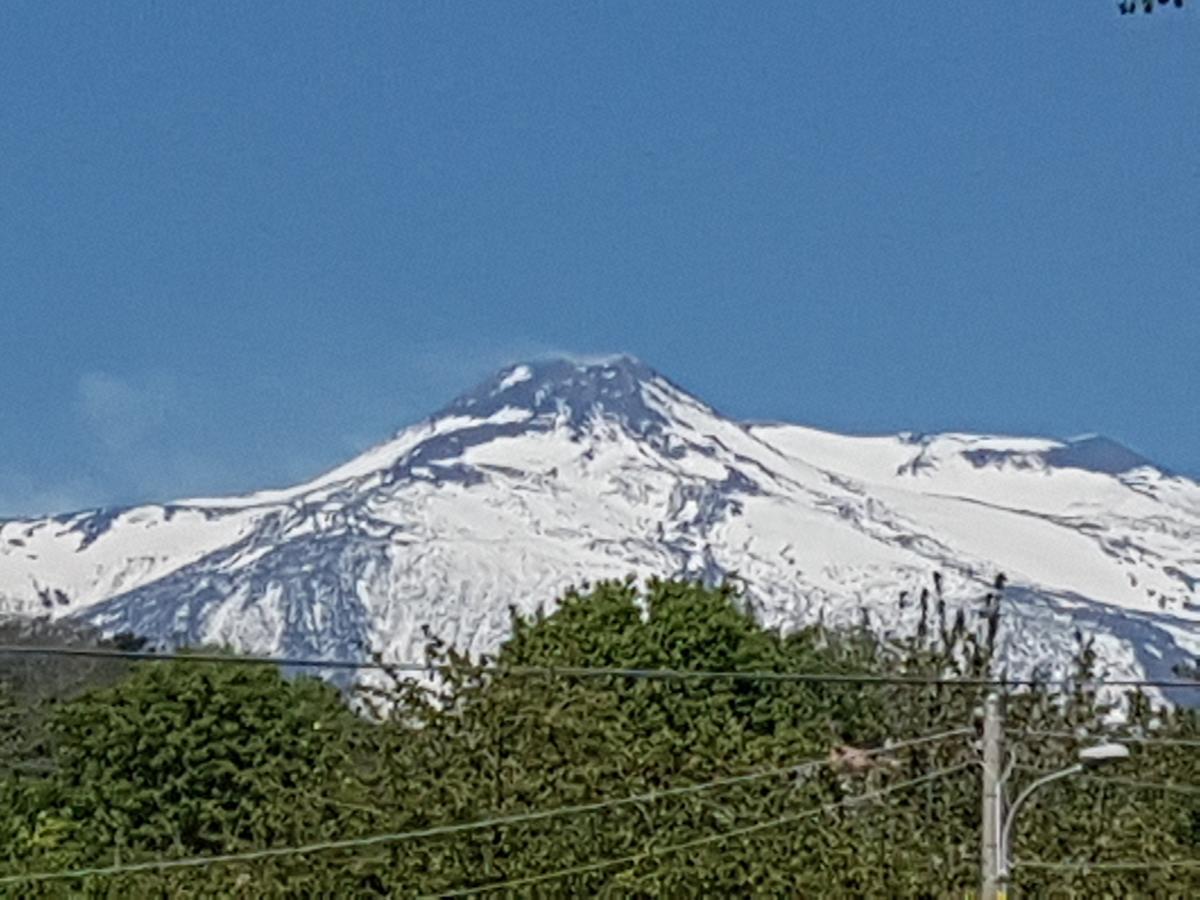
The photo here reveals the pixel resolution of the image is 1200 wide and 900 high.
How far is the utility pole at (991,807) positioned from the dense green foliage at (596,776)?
642 centimetres

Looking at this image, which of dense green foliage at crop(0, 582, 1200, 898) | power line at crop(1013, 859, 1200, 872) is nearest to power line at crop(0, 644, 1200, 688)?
dense green foliage at crop(0, 582, 1200, 898)

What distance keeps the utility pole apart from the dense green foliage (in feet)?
21.1

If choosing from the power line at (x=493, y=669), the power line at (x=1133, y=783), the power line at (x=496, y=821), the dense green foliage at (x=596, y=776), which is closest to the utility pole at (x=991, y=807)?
the power line at (x=493, y=669)

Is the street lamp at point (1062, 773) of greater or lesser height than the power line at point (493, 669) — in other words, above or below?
below

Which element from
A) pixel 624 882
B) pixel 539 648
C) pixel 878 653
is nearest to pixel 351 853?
pixel 624 882

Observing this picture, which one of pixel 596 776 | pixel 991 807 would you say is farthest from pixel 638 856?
pixel 991 807

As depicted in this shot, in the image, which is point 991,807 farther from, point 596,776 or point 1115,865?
point 596,776

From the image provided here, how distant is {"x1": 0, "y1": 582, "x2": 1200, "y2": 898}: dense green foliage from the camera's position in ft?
104

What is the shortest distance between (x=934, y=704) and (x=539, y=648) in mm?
6208

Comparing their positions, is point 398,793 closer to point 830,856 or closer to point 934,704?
point 830,856

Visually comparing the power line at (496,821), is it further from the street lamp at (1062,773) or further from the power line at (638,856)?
the street lamp at (1062,773)

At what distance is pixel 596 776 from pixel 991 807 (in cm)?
958

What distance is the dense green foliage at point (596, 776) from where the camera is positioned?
104 feet

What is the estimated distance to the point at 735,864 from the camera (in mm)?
31859
